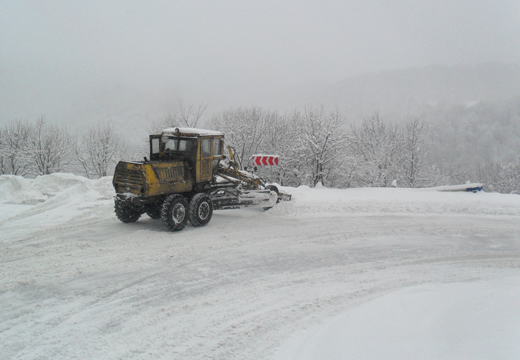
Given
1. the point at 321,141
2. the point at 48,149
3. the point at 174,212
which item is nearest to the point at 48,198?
the point at 174,212

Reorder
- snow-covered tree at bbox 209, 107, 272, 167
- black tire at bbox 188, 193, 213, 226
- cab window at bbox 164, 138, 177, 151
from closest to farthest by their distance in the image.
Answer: black tire at bbox 188, 193, 213, 226 → cab window at bbox 164, 138, 177, 151 → snow-covered tree at bbox 209, 107, 272, 167

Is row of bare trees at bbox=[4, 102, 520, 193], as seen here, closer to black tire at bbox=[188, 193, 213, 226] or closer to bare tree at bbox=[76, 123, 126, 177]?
bare tree at bbox=[76, 123, 126, 177]

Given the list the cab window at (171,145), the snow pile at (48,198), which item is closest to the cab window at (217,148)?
the cab window at (171,145)

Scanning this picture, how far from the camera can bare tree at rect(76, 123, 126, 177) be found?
4078 centimetres

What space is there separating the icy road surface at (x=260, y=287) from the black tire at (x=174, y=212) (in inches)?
A: 10.7

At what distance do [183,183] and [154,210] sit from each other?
1.22 metres

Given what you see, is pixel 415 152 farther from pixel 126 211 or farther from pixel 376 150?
pixel 126 211

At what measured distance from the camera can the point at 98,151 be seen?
40.7 m

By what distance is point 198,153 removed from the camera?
9414 millimetres

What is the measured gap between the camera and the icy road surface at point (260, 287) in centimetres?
391

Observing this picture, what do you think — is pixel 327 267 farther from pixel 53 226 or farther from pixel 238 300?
pixel 53 226

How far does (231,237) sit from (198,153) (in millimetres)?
2624

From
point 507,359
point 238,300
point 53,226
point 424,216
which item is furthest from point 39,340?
point 424,216

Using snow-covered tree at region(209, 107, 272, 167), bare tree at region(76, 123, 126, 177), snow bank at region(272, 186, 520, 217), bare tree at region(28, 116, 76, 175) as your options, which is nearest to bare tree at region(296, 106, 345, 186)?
snow-covered tree at region(209, 107, 272, 167)
